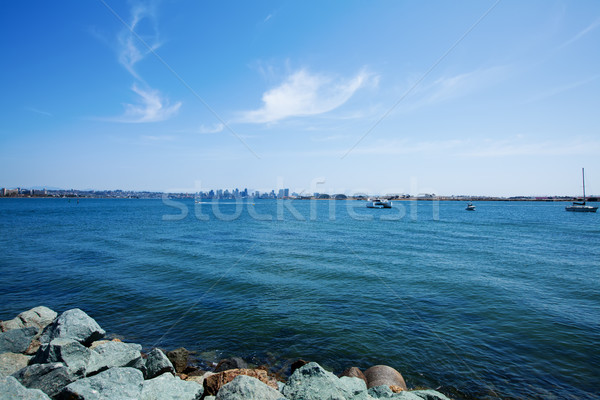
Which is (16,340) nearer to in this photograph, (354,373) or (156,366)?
(156,366)

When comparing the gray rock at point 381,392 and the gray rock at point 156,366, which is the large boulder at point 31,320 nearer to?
the gray rock at point 156,366

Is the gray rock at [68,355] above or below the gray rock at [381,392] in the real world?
above

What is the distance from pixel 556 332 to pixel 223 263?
18097mm

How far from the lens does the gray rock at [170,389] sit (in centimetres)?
610

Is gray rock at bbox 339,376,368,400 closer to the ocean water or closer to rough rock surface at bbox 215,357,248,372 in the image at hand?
the ocean water

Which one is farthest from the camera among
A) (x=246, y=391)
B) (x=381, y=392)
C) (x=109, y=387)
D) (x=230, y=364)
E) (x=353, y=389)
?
(x=230, y=364)

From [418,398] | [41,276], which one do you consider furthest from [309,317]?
[41,276]

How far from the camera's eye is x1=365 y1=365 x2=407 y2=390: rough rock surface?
790cm

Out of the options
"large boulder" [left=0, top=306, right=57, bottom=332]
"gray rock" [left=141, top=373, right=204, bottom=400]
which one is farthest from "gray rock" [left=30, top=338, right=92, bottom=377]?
"large boulder" [left=0, top=306, right=57, bottom=332]

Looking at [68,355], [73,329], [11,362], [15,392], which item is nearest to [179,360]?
[68,355]

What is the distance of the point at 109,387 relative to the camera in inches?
236

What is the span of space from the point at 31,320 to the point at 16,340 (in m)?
1.68

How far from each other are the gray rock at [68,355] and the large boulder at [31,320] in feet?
11.7

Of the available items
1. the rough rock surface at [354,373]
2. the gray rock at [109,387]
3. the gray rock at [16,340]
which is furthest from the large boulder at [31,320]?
the rough rock surface at [354,373]
